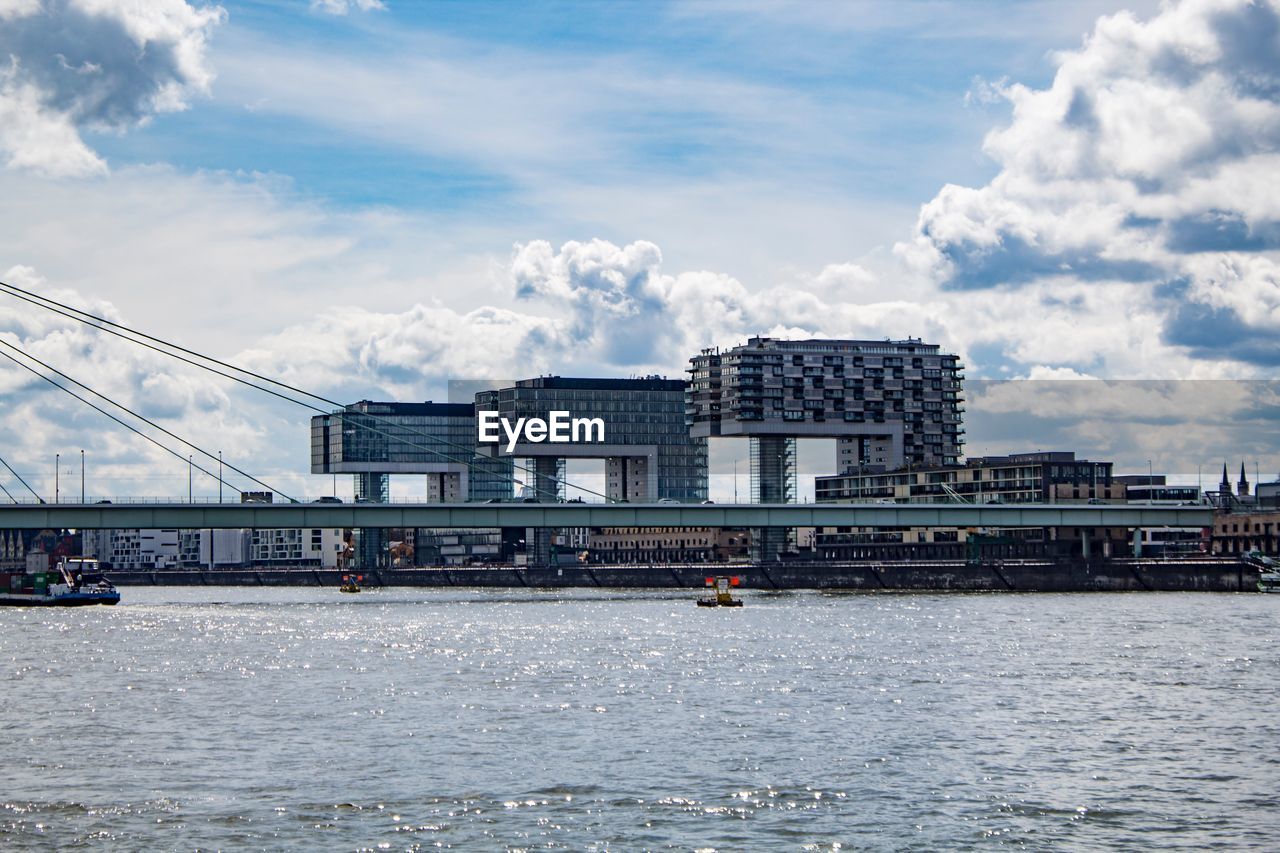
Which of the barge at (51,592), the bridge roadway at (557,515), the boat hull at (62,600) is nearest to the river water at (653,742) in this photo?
the bridge roadway at (557,515)

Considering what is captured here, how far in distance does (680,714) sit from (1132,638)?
132ft

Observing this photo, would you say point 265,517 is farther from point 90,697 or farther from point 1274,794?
point 1274,794

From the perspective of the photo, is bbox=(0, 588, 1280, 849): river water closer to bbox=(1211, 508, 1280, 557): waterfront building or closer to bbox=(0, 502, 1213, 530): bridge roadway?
bbox=(0, 502, 1213, 530): bridge roadway

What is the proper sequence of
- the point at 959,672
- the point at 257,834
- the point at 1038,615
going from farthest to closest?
the point at 1038,615 < the point at 959,672 < the point at 257,834

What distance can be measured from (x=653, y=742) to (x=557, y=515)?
9958 cm

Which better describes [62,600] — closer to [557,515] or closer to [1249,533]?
[557,515]

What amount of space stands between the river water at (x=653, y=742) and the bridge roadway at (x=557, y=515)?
42851 mm

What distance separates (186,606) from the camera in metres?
162

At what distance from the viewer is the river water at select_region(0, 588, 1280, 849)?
35.7 m

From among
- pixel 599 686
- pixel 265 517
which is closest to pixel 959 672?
pixel 599 686

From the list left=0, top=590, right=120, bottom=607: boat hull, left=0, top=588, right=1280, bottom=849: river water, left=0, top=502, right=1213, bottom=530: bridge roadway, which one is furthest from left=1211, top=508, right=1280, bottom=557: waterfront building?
left=0, top=590, right=120, bottom=607: boat hull

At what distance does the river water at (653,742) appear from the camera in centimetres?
3572

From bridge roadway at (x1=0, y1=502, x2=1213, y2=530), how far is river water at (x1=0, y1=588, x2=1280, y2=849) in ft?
141

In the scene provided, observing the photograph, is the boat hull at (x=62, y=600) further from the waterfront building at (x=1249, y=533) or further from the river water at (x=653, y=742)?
the waterfront building at (x=1249, y=533)
